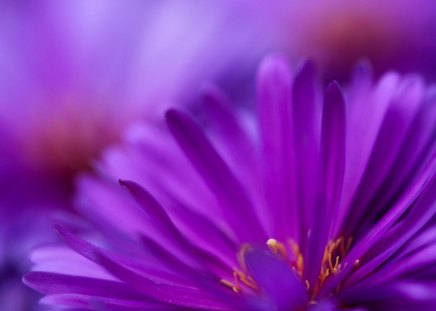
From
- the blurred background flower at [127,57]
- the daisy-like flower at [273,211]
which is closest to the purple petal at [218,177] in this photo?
the daisy-like flower at [273,211]

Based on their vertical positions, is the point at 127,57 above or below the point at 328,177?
above

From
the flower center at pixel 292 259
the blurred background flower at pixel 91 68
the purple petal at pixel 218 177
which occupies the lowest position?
the flower center at pixel 292 259

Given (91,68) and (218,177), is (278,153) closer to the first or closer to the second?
(218,177)

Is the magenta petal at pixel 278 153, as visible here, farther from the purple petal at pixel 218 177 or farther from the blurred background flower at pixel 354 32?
the blurred background flower at pixel 354 32

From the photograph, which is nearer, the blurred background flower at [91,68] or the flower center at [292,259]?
the flower center at [292,259]

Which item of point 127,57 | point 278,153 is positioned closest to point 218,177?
point 278,153

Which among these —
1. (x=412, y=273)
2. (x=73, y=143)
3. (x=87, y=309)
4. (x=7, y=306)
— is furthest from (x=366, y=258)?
(x=73, y=143)

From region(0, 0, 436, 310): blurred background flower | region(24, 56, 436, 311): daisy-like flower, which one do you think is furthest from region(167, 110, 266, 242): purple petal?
region(0, 0, 436, 310): blurred background flower

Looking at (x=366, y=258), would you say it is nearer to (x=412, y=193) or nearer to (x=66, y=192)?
(x=412, y=193)
